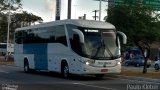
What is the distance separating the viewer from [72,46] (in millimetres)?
26906

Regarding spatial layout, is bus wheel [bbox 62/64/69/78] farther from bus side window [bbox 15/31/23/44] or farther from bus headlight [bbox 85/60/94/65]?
bus side window [bbox 15/31/23/44]

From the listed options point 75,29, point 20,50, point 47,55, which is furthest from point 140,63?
point 75,29

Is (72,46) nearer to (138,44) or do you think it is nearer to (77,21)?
(77,21)

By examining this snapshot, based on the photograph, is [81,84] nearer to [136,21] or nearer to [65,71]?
[65,71]

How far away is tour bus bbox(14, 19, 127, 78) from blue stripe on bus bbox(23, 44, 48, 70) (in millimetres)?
175

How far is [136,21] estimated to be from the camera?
31375 mm

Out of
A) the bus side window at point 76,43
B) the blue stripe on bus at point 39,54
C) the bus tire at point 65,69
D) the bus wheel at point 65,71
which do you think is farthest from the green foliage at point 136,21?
the bus side window at point 76,43

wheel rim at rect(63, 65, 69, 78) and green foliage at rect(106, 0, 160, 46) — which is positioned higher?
green foliage at rect(106, 0, 160, 46)

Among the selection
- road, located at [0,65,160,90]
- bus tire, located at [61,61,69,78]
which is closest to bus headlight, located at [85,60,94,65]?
road, located at [0,65,160,90]

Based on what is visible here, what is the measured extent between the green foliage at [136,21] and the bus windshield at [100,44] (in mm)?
4613

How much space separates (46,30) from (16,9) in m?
29.0

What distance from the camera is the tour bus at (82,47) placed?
85.3 feet

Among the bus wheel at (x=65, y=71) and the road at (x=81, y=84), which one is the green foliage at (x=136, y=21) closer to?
the road at (x=81, y=84)

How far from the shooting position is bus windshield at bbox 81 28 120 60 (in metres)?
26.1
